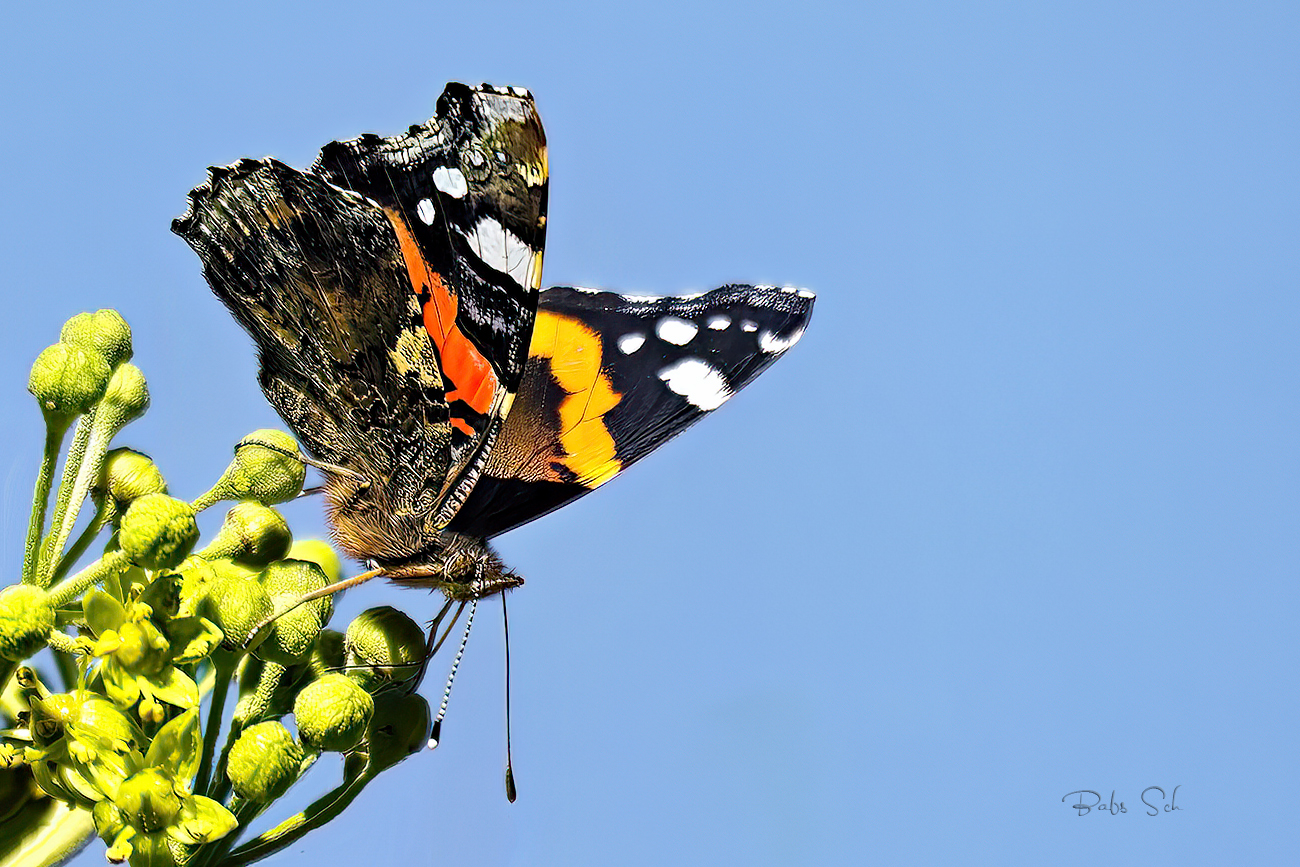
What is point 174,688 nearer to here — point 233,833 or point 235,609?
point 235,609

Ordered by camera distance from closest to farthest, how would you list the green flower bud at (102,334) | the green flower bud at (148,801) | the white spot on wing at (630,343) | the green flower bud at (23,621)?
the green flower bud at (148,801) < the green flower bud at (23,621) < the green flower bud at (102,334) < the white spot on wing at (630,343)

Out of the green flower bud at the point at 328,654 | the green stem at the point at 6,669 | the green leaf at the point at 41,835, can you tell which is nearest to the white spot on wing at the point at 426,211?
the green flower bud at the point at 328,654

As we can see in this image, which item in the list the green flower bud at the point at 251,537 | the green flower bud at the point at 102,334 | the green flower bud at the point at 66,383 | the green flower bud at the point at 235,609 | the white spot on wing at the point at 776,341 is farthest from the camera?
the white spot on wing at the point at 776,341

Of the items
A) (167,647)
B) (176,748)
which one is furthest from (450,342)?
(176,748)

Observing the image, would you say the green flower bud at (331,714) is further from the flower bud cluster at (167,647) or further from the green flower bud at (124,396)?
the green flower bud at (124,396)

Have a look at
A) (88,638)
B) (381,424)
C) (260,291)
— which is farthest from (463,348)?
(88,638)

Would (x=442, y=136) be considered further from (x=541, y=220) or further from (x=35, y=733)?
(x=35, y=733)
